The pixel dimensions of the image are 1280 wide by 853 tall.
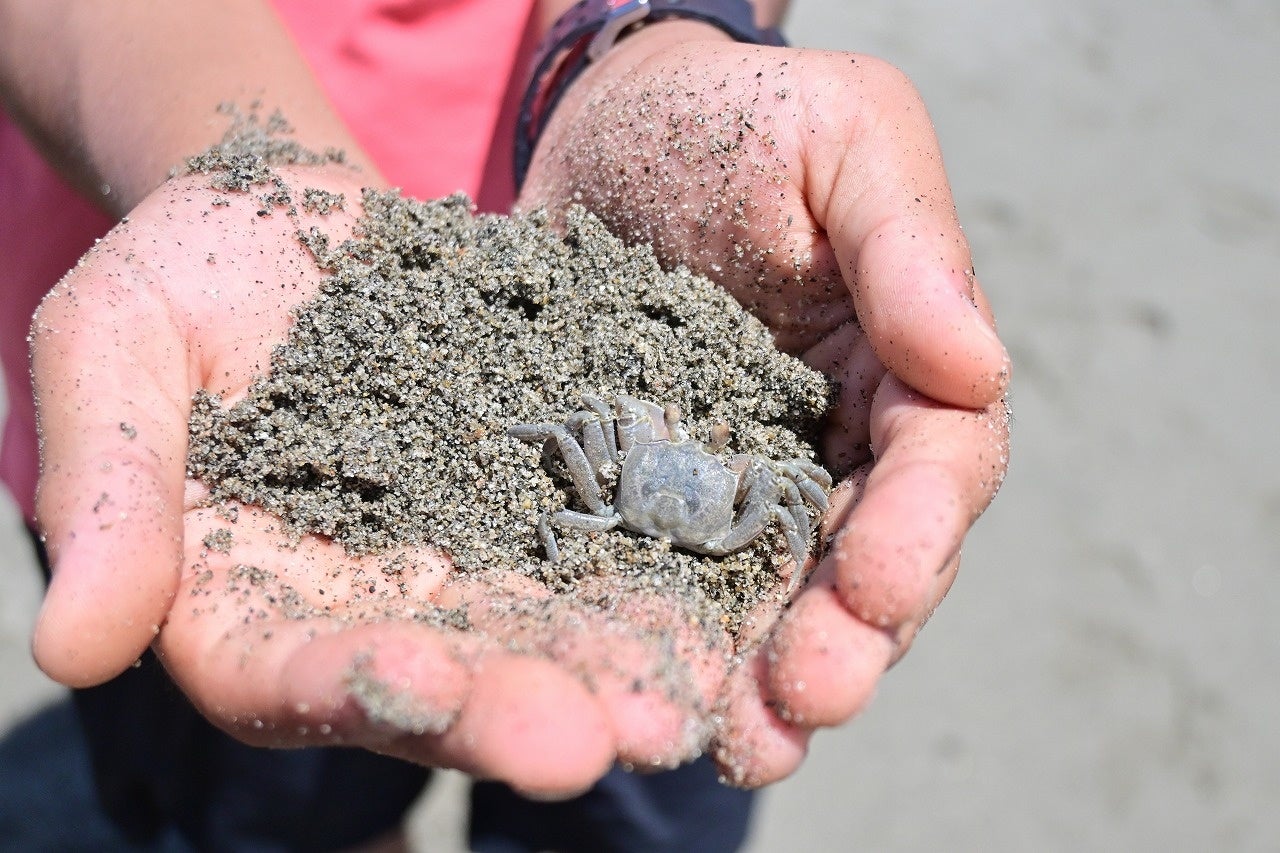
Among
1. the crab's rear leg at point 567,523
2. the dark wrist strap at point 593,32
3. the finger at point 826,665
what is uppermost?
the dark wrist strap at point 593,32

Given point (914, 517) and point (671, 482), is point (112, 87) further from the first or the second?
point (914, 517)

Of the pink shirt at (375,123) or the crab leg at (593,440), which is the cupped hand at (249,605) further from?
the pink shirt at (375,123)

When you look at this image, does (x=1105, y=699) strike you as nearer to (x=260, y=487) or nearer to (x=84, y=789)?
(x=260, y=487)

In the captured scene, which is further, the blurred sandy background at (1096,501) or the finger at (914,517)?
the blurred sandy background at (1096,501)

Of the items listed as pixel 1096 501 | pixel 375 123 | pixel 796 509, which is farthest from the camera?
pixel 1096 501

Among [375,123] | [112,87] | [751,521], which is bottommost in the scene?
[751,521]

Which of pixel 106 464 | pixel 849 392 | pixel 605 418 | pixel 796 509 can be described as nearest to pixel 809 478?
pixel 796 509

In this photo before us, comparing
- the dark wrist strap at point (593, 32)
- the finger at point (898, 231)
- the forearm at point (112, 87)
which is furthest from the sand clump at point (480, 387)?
the dark wrist strap at point (593, 32)
